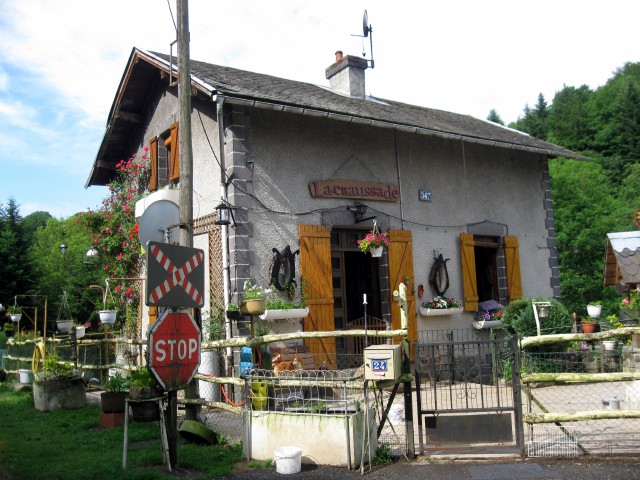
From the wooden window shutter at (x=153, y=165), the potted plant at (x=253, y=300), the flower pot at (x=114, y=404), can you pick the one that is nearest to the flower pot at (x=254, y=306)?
the potted plant at (x=253, y=300)

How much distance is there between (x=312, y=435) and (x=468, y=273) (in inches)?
295

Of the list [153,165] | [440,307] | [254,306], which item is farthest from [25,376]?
[440,307]

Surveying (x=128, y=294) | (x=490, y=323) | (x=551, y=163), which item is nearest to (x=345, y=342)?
(x=490, y=323)

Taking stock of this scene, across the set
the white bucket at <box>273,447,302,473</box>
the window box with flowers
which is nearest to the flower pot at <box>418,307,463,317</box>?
the window box with flowers

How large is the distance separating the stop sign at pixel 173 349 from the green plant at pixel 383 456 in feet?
6.08

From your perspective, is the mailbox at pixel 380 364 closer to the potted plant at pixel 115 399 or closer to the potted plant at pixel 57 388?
the potted plant at pixel 115 399

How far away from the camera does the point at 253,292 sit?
30.3 ft

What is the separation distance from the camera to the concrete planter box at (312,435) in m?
5.49

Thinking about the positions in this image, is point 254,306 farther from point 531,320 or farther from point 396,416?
point 531,320

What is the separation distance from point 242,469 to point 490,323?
25.9 feet

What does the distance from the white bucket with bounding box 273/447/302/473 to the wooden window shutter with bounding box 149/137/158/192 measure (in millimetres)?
7788

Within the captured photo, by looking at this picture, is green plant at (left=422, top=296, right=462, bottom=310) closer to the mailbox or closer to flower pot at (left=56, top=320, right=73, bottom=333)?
the mailbox

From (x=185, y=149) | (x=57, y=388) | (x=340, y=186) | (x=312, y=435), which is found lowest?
(x=312, y=435)

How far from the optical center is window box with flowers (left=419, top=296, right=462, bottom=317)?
1151 cm
